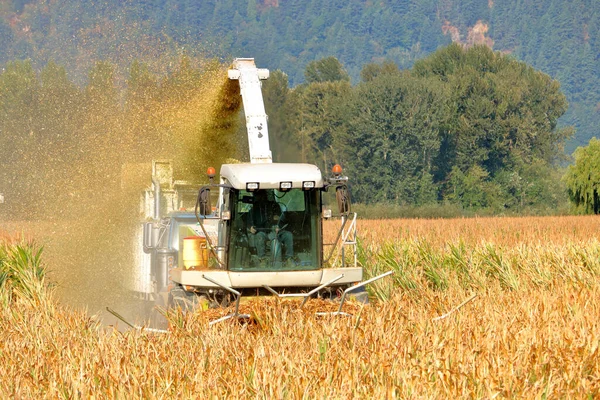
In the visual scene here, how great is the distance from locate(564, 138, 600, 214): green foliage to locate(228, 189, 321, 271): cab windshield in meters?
36.0

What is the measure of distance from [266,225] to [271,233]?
11 cm

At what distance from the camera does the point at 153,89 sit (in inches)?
779

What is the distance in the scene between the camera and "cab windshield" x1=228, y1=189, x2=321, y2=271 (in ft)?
36.9

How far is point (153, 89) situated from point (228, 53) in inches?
78.6

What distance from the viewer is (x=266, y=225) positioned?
11320 millimetres

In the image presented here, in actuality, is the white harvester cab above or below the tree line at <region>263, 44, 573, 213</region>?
below

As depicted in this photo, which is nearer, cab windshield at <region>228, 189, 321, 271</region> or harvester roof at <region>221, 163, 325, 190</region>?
harvester roof at <region>221, 163, 325, 190</region>

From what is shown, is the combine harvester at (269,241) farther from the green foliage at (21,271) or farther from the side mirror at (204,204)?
the green foliage at (21,271)

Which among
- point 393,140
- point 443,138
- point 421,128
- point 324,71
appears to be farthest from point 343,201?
point 324,71

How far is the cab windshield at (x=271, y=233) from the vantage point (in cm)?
1124

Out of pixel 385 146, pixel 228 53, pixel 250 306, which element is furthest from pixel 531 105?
pixel 250 306

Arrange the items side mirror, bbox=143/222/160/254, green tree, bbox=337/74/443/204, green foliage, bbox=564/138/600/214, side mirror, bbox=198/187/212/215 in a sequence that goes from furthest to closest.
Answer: green tree, bbox=337/74/443/204, green foliage, bbox=564/138/600/214, side mirror, bbox=143/222/160/254, side mirror, bbox=198/187/212/215

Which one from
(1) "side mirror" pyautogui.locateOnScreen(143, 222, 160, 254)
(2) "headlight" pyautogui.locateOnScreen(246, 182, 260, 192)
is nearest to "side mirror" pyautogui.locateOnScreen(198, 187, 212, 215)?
(2) "headlight" pyautogui.locateOnScreen(246, 182, 260, 192)

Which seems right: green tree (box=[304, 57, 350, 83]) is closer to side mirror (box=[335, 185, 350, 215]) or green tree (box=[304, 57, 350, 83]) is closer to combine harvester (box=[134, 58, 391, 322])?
combine harvester (box=[134, 58, 391, 322])
